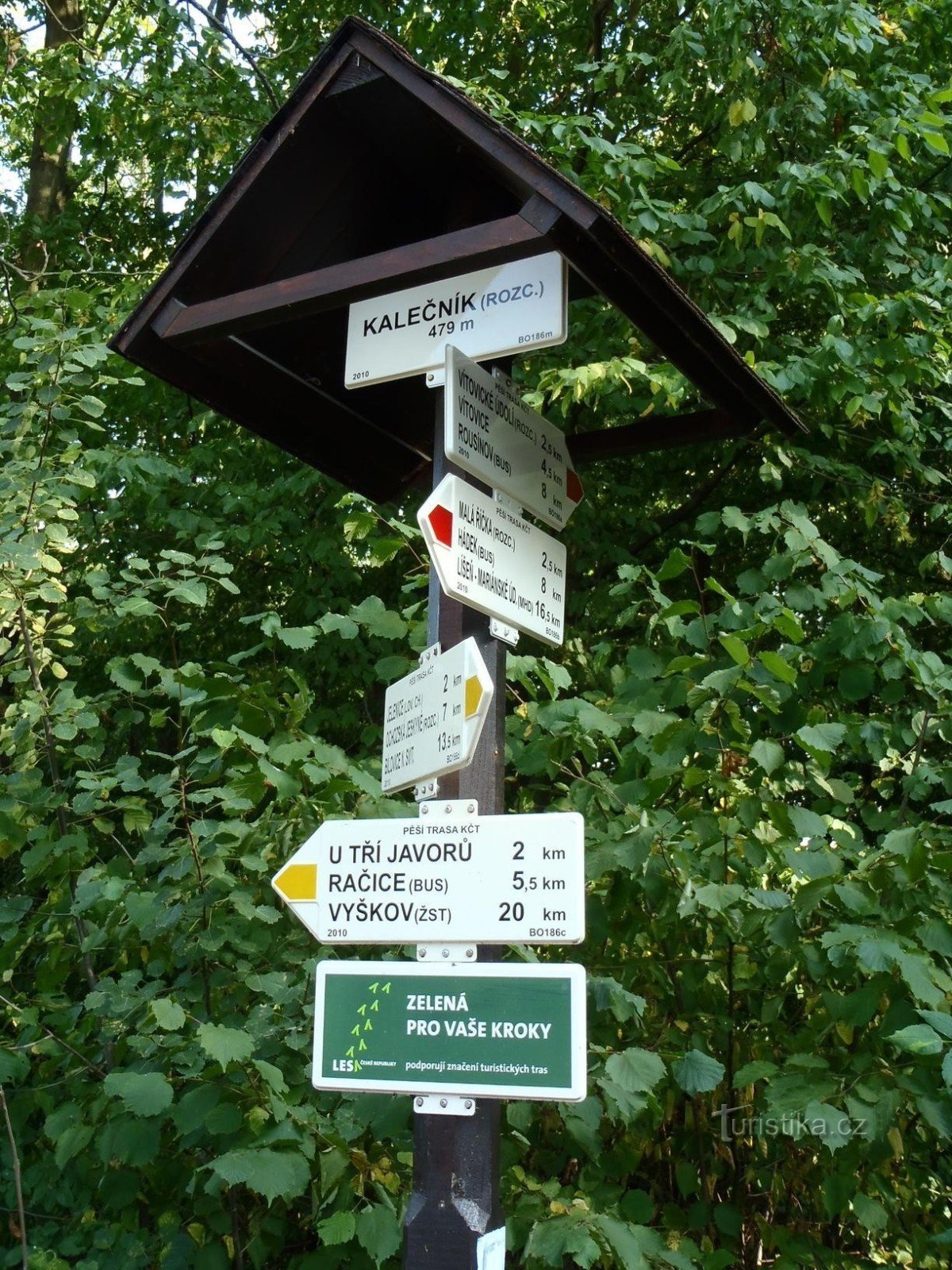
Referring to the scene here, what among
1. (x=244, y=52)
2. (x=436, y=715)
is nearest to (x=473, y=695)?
(x=436, y=715)

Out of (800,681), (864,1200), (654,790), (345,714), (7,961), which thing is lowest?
(864,1200)

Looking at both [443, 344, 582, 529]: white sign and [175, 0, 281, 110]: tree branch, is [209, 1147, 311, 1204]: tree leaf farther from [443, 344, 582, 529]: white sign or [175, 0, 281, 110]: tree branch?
[175, 0, 281, 110]: tree branch

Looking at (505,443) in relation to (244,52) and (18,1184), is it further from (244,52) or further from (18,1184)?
(244,52)

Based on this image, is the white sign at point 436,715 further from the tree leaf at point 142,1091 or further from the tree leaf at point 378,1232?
the tree leaf at point 378,1232

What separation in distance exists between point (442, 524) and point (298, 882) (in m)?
0.80

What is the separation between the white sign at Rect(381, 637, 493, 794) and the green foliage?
0.84 metres

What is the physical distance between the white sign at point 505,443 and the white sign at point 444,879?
0.77m

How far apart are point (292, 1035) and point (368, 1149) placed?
453 mm

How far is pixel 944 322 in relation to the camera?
5.29 metres

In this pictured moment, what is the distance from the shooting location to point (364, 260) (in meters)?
2.67

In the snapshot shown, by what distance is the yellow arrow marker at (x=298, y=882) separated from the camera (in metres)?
2.40

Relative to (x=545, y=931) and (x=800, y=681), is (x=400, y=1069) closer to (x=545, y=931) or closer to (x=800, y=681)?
(x=545, y=931)

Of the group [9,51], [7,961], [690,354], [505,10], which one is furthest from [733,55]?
[9,51]

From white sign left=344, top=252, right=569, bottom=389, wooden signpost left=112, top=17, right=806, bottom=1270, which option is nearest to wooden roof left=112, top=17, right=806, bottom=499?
wooden signpost left=112, top=17, right=806, bottom=1270
